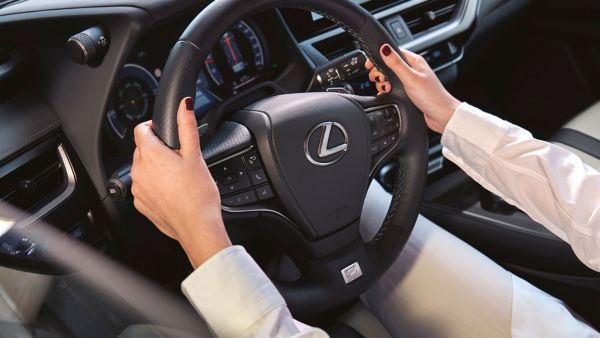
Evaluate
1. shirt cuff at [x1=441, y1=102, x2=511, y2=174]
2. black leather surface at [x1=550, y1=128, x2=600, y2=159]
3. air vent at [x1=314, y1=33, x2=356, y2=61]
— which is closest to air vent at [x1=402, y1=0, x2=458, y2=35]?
air vent at [x1=314, y1=33, x2=356, y2=61]

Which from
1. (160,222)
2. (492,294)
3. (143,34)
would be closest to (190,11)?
(143,34)

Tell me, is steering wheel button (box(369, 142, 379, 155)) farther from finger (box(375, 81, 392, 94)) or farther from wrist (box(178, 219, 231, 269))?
wrist (box(178, 219, 231, 269))

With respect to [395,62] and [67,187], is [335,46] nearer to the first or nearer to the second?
[395,62]

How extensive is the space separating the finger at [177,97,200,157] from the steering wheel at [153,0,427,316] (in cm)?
15

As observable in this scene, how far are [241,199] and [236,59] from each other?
415 millimetres

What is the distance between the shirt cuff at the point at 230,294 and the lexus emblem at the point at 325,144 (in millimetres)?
245

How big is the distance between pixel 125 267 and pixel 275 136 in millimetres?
388

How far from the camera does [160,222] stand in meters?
0.80

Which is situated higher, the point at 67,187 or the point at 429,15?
the point at 67,187

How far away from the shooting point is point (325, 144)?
3.14 feet

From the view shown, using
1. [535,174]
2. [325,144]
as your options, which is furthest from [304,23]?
[535,174]

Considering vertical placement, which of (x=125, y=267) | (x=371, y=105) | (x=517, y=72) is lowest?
(x=517, y=72)

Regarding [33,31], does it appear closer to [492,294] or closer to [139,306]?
[139,306]

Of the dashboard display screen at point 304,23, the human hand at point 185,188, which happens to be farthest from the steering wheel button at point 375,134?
the dashboard display screen at point 304,23
